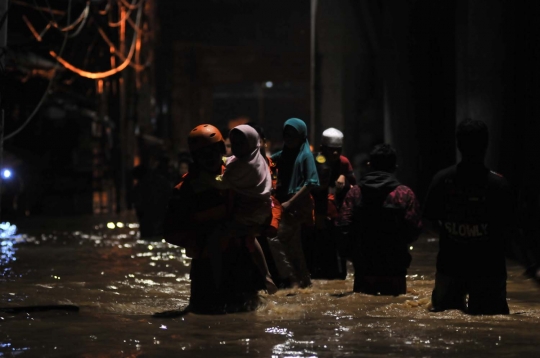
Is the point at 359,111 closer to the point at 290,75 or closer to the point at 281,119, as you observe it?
the point at 290,75

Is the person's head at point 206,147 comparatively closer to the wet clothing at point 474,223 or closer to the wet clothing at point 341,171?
the wet clothing at point 474,223

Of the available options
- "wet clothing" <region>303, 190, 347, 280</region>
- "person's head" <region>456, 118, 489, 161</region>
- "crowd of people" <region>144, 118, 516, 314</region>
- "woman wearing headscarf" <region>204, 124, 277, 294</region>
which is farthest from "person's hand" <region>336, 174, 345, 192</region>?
"person's head" <region>456, 118, 489, 161</region>

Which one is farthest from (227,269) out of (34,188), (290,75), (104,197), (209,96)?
(209,96)

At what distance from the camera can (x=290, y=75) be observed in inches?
2211

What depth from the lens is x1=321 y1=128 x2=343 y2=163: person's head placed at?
12.8 meters

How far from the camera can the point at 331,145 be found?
42.0 ft

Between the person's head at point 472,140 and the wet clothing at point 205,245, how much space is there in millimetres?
2118

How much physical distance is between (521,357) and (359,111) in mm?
27621

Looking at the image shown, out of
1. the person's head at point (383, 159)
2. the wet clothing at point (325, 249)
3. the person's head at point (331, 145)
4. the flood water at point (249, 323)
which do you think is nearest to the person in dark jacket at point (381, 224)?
the person's head at point (383, 159)

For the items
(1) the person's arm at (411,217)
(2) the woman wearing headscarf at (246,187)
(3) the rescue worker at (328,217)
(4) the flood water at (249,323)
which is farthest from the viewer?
(3) the rescue worker at (328,217)

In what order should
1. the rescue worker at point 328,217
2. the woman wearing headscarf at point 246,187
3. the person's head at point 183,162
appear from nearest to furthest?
the woman wearing headscarf at point 246,187, the rescue worker at point 328,217, the person's head at point 183,162

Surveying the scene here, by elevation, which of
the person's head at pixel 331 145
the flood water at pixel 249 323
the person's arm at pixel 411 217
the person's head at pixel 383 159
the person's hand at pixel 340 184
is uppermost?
the person's head at pixel 331 145

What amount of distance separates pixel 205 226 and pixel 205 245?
17cm

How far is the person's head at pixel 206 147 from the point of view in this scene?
32.3 ft
